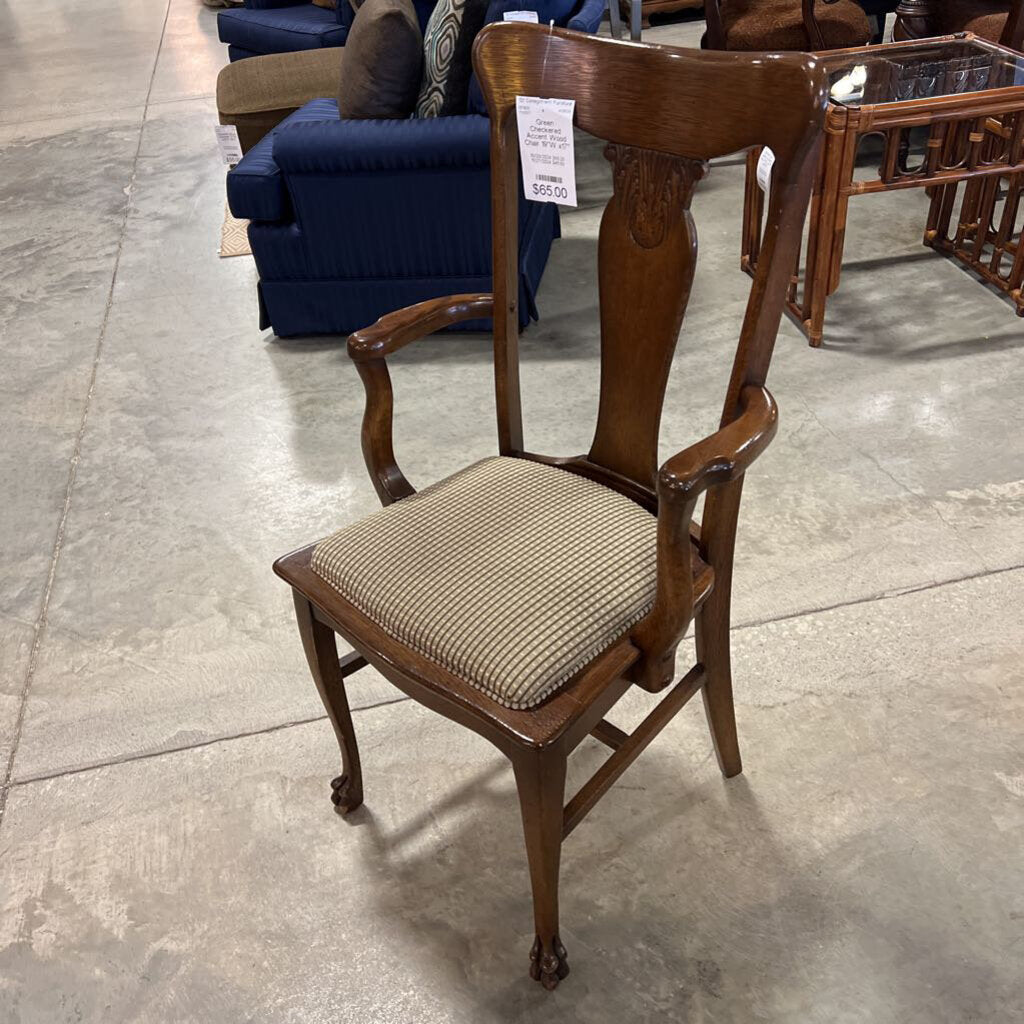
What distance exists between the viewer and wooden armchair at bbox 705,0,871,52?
3679 millimetres

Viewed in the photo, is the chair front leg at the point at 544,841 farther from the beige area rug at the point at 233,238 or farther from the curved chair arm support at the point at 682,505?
the beige area rug at the point at 233,238

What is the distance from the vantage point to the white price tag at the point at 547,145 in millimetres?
1260

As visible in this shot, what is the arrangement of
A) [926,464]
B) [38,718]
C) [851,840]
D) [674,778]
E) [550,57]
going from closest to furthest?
[550,57], [851,840], [674,778], [38,718], [926,464]

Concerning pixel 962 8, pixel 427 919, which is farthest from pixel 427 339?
pixel 962 8

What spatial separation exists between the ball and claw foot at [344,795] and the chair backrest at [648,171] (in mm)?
665

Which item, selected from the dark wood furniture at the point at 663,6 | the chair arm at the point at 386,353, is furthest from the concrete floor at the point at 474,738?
the dark wood furniture at the point at 663,6

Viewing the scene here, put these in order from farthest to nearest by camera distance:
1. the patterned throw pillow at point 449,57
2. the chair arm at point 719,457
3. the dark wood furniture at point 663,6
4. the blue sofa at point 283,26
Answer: the dark wood furniture at point 663,6
the blue sofa at point 283,26
the patterned throw pillow at point 449,57
the chair arm at point 719,457

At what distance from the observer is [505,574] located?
121 centimetres

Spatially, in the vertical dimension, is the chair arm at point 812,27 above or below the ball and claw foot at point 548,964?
above

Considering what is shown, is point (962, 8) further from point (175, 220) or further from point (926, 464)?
point (175, 220)

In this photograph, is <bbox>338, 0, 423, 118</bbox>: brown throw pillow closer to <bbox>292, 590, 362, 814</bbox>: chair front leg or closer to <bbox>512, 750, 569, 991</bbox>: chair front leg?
<bbox>292, 590, 362, 814</bbox>: chair front leg

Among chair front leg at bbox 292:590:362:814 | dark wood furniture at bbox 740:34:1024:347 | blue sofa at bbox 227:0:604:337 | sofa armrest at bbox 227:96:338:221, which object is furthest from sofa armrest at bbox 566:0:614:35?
chair front leg at bbox 292:590:362:814

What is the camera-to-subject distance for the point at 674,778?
63.6 inches

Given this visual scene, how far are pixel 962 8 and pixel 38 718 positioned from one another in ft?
13.3
